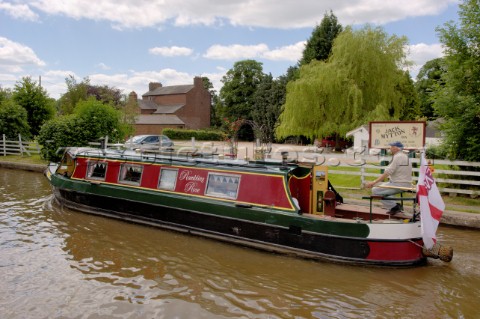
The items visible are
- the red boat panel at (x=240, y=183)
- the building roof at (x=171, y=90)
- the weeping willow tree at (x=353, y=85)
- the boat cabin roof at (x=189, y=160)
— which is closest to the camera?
the red boat panel at (x=240, y=183)

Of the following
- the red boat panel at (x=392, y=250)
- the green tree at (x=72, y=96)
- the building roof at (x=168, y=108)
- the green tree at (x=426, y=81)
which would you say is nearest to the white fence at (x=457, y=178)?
the red boat panel at (x=392, y=250)

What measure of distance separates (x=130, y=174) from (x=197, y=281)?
4.69 meters

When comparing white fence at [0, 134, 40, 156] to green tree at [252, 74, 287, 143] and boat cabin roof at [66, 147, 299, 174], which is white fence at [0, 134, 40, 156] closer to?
boat cabin roof at [66, 147, 299, 174]

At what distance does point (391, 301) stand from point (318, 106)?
2291 cm

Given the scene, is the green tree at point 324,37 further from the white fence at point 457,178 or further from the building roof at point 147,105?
the building roof at point 147,105

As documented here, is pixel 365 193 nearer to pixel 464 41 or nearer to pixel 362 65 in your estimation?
pixel 464 41

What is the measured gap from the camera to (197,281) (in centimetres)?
675

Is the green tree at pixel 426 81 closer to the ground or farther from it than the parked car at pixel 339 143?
farther from it

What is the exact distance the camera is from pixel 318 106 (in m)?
28.0

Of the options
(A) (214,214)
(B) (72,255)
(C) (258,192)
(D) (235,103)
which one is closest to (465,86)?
(C) (258,192)

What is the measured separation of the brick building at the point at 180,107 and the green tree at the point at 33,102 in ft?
104

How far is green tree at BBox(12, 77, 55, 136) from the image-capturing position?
86.5 feet

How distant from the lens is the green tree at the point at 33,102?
2636 centimetres

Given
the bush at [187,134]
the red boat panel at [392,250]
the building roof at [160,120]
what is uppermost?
the building roof at [160,120]
